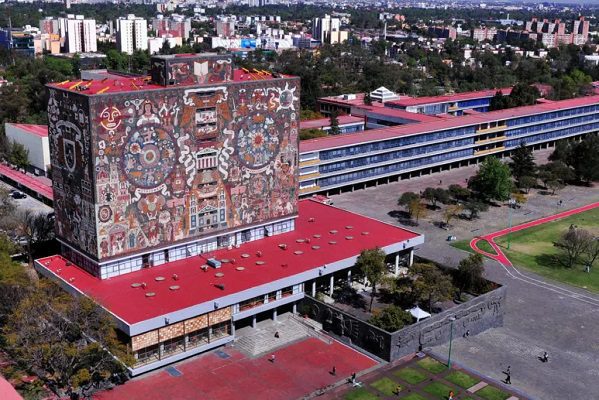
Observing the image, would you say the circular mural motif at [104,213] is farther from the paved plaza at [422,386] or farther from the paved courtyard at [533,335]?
the paved courtyard at [533,335]

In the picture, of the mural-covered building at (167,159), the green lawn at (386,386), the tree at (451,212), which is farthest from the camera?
the tree at (451,212)

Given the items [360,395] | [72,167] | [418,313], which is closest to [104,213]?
[72,167]

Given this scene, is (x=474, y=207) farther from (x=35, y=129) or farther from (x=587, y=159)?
(x=35, y=129)

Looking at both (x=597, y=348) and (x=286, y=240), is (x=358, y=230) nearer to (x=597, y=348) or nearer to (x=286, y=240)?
(x=286, y=240)

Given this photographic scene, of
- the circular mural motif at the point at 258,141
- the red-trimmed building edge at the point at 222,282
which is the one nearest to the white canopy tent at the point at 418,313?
the red-trimmed building edge at the point at 222,282

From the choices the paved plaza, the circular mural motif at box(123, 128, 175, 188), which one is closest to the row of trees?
the paved plaza

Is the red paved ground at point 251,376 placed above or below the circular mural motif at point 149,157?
below

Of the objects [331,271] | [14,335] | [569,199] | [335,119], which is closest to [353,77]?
[335,119]
